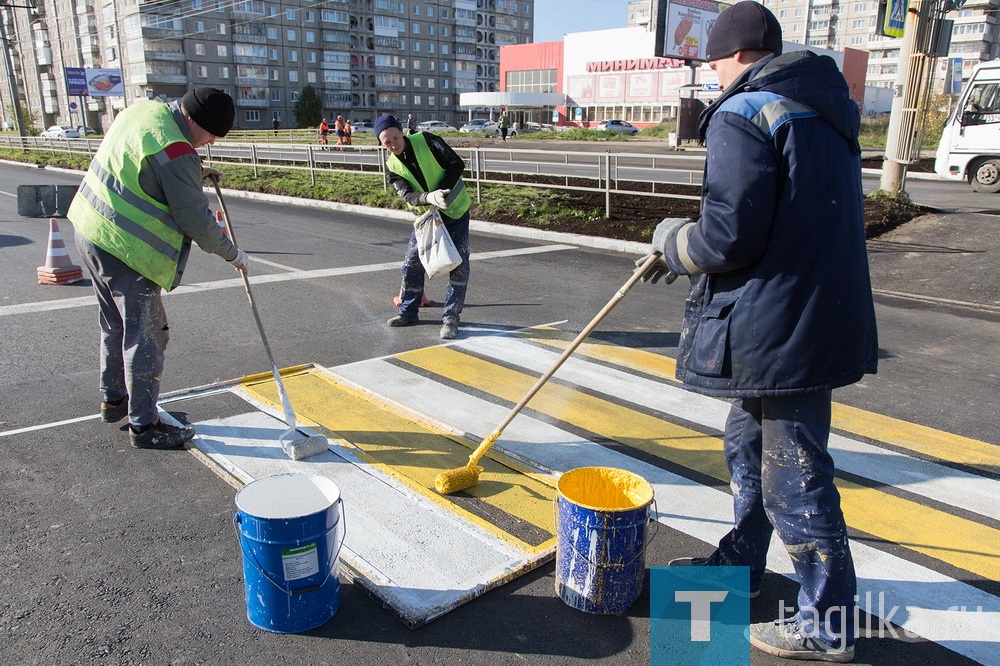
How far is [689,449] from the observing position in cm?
421

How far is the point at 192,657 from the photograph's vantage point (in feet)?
8.25

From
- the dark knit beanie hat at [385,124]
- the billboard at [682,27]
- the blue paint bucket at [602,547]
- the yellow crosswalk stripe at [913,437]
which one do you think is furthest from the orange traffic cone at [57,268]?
the billboard at [682,27]

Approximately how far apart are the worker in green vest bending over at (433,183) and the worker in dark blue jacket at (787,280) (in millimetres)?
3982

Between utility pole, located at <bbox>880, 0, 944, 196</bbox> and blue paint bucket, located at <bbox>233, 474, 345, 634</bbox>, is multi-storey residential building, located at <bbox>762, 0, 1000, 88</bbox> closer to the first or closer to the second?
utility pole, located at <bbox>880, 0, 944, 196</bbox>

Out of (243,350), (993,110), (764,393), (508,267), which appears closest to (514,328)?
(243,350)

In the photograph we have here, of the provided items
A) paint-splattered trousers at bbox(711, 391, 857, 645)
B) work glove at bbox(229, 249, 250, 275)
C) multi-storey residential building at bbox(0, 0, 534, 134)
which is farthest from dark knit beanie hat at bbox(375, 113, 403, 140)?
multi-storey residential building at bbox(0, 0, 534, 134)

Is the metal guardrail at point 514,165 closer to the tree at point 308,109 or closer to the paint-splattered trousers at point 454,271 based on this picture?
the paint-splattered trousers at point 454,271

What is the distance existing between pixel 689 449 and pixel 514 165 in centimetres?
1611

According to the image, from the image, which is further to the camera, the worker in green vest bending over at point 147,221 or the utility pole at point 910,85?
the utility pole at point 910,85

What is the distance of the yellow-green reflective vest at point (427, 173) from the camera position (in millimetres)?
6293

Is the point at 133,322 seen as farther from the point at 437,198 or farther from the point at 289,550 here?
the point at 437,198

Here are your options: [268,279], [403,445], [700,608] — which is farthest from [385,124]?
[700,608]

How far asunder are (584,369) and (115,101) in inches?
3467

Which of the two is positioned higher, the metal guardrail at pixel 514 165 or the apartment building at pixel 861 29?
the apartment building at pixel 861 29
